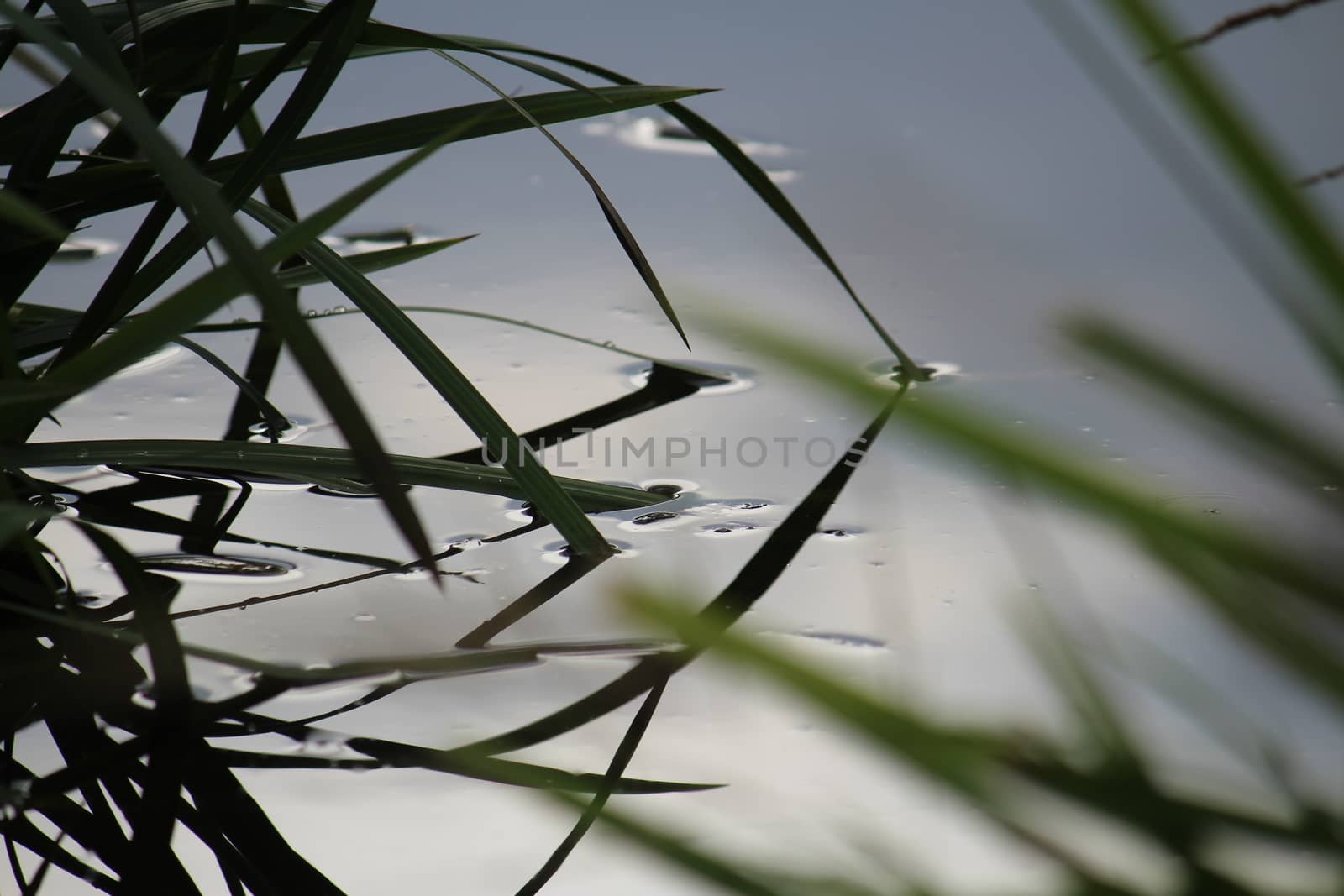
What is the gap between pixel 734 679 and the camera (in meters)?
0.13

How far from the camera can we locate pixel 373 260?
74cm

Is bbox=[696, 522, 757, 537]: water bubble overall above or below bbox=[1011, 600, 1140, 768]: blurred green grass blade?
above

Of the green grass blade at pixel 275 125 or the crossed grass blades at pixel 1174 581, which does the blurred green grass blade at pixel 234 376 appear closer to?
the green grass blade at pixel 275 125

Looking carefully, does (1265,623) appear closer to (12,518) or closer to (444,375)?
(12,518)

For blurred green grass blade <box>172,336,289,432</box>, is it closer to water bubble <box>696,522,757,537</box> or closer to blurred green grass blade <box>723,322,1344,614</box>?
water bubble <box>696,522,757,537</box>

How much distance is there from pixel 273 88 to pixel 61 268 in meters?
0.42

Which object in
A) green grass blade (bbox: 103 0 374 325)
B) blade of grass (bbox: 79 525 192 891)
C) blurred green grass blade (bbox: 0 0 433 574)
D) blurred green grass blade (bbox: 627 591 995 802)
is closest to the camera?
blurred green grass blade (bbox: 627 591 995 802)

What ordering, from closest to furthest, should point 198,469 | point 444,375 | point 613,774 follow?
point 613,774 < point 444,375 < point 198,469

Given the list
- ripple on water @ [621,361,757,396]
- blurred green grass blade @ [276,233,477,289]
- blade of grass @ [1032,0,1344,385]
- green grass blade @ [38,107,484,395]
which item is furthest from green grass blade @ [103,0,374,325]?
blade of grass @ [1032,0,1344,385]

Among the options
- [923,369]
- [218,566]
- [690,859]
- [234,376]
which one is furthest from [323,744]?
[923,369]

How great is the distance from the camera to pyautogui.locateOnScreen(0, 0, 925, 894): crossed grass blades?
0.36 meters

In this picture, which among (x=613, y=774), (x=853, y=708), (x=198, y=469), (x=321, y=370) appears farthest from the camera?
(x=198, y=469)

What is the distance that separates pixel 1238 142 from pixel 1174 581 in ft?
0.15

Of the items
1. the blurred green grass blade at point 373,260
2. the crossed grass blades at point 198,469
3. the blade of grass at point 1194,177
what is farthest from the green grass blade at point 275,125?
the blade of grass at point 1194,177
